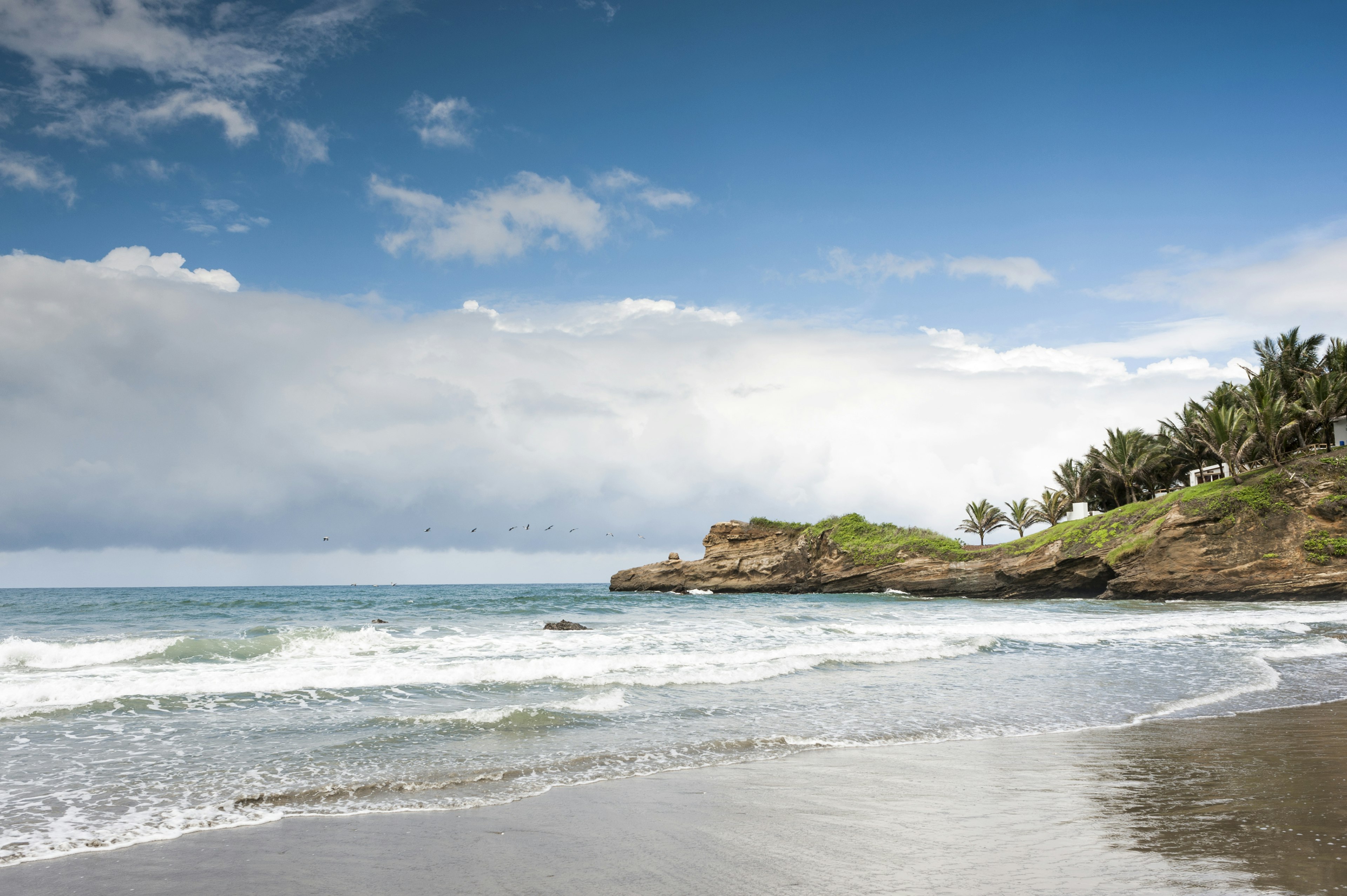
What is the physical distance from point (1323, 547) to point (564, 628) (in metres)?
39.1

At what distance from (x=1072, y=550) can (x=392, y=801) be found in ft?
157

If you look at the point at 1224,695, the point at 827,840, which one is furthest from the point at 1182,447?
the point at 827,840

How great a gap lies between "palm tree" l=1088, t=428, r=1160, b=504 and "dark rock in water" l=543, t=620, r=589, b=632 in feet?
156

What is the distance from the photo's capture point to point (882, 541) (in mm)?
57344

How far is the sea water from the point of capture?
7.07 m

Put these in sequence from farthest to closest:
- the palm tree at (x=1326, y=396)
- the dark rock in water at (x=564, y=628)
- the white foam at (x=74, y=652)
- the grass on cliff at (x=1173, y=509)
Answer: the palm tree at (x=1326, y=396) → the grass on cliff at (x=1173, y=509) → the dark rock in water at (x=564, y=628) → the white foam at (x=74, y=652)

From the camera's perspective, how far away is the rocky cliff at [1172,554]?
1499 inches

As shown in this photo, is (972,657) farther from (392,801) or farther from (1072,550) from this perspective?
(1072,550)

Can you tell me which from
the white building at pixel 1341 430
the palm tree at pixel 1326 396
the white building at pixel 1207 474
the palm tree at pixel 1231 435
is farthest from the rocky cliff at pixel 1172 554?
the white building at pixel 1207 474

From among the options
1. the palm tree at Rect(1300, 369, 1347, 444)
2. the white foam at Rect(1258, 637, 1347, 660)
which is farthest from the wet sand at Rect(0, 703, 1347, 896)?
Result: the palm tree at Rect(1300, 369, 1347, 444)

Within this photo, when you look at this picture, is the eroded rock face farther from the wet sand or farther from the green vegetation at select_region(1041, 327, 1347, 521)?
the wet sand

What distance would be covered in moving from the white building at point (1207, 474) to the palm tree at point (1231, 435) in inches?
218

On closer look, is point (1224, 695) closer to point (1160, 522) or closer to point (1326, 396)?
point (1160, 522)

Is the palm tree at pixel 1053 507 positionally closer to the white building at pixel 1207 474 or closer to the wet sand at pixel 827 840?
the white building at pixel 1207 474
